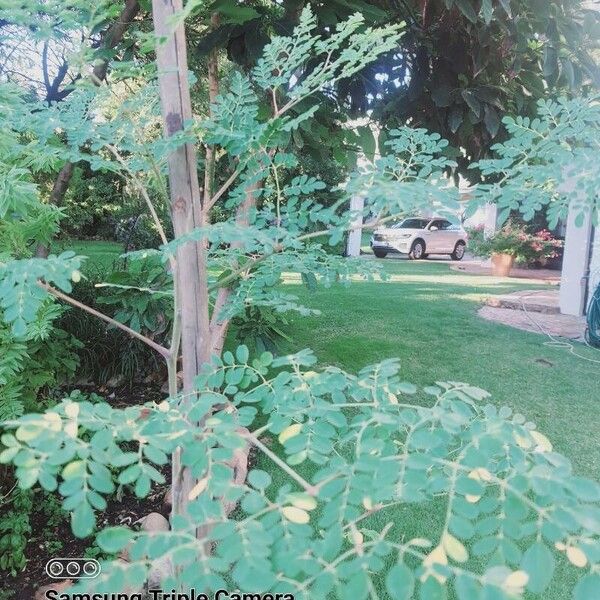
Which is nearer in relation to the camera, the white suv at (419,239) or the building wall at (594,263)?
the building wall at (594,263)

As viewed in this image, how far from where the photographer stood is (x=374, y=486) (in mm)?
678

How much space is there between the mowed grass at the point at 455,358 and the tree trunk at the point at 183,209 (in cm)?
100

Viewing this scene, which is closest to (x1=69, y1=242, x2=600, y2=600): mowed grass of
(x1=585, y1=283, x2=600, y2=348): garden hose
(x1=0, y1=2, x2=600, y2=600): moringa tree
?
(x1=585, y1=283, x2=600, y2=348): garden hose

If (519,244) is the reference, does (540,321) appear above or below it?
below

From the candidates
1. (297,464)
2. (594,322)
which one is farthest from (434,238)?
(297,464)

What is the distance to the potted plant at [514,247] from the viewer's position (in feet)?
42.3

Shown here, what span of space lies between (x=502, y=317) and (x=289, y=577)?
7351 millimetres

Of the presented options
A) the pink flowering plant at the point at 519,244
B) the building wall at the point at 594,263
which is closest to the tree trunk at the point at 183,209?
the building wall at the point at 594,263

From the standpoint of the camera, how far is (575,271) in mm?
7391

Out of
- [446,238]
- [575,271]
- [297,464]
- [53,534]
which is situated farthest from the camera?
[446,238]

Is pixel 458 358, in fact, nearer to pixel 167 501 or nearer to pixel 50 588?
pixel 167 501

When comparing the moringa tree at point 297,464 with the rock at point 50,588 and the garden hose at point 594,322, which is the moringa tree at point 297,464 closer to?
the rock at point 50,588

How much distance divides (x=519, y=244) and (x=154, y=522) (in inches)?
494

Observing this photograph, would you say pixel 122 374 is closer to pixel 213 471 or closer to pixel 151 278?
pixel 151 278
